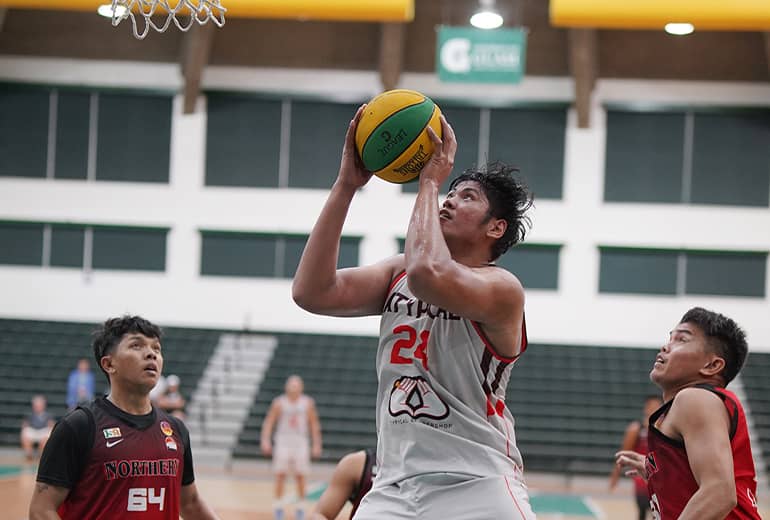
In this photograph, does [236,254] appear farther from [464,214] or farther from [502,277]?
[502,277]

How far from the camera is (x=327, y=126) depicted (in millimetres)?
18734

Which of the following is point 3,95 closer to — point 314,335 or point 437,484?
point 314,335

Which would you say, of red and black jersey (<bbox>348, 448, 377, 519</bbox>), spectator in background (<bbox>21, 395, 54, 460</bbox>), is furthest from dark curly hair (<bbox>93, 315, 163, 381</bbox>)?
spectator in background (<bbox>21, 395, 54, 460</bbox>)

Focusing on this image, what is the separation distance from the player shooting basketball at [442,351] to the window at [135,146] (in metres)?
16.4

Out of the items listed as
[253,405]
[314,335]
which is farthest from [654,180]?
[253,405]

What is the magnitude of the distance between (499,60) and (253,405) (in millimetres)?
6679

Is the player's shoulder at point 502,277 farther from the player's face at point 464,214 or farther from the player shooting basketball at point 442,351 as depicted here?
the player's face at point 464,214

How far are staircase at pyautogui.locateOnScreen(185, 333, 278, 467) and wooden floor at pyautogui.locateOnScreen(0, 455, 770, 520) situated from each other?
0.63 metres

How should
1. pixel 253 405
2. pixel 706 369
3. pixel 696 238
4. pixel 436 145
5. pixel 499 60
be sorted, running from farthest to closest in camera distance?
1. pixel 696 238
2. pixel 253 405
3. pixel 499 60
4. pixel 706 369
5. pixel 436 145

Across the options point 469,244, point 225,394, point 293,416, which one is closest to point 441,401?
point 469,244

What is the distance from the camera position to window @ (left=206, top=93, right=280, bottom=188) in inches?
741

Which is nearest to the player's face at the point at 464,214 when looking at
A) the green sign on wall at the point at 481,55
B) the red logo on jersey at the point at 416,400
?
the red logo on jersey at the point at 416,400

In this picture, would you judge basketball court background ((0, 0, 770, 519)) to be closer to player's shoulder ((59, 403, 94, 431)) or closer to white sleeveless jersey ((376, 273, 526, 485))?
player's shoulder ((59, 403, 94, 431))

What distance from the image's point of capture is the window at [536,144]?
18438 mm
